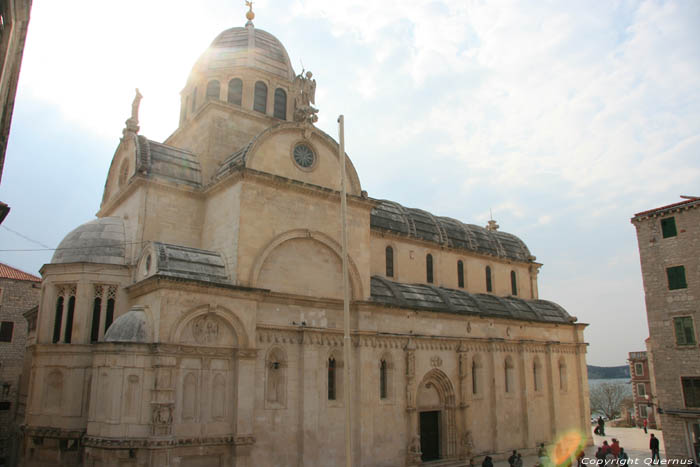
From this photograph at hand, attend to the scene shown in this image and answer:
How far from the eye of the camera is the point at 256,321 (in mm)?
20969

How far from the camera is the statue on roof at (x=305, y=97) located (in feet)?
80.9

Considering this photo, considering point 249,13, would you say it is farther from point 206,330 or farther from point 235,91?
point 206,330

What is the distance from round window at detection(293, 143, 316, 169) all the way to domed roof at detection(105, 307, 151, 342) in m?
9.80

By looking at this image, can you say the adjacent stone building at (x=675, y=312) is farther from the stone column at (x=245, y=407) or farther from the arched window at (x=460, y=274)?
the stone column at (x=245, y=407)

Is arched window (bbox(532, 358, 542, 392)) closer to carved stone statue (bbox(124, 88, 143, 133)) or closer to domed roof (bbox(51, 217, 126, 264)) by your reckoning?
domed roof (bbox(51, 217, 126, 264))

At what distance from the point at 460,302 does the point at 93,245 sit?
19.1 metres

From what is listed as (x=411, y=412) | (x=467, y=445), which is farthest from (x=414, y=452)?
(x=467, y=445)

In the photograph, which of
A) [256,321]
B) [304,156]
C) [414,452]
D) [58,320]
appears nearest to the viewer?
[256,321]

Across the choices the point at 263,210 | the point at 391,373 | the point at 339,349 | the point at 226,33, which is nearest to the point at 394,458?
the point at 391,373

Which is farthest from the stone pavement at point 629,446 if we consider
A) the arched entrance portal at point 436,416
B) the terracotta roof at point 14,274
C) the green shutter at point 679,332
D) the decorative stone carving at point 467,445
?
the terracotta roof at point 14,274

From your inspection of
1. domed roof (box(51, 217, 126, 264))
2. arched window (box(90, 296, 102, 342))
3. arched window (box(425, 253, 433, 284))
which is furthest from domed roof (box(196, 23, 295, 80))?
arched window (box(90, 296, 102, 342))

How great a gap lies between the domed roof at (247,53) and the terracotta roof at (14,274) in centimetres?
2155

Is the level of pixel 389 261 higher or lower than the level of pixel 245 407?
higher

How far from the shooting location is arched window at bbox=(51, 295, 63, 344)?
69.2 ft
